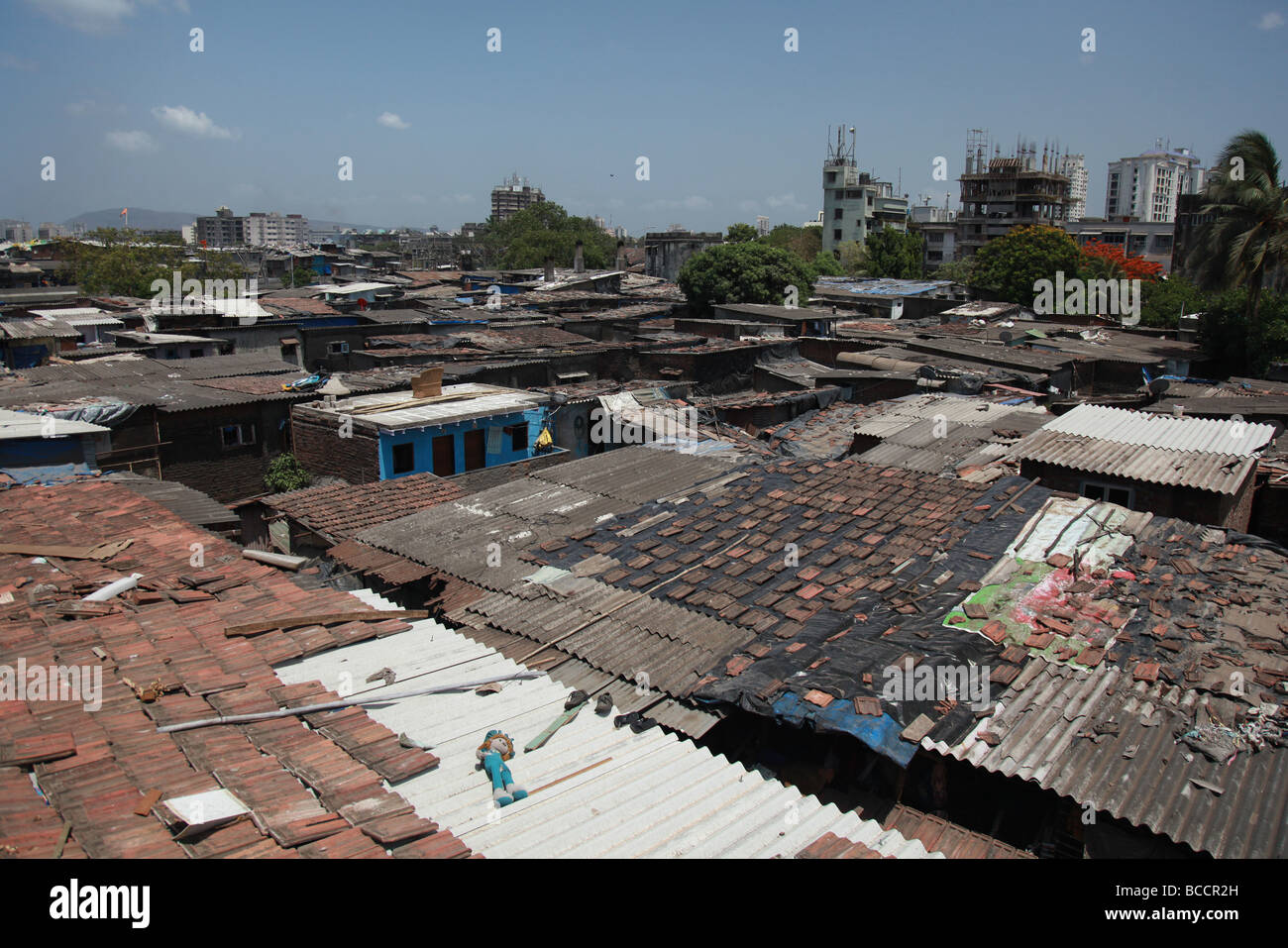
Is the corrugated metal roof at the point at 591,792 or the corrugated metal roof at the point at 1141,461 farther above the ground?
the corrugated metal roof at the point at 1141,461

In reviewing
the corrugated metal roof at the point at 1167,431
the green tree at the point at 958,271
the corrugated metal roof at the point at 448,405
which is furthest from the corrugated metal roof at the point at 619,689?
the green tree at the point at 958,271

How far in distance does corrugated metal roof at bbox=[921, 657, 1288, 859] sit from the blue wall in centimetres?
1377

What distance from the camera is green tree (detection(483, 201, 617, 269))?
88.3m

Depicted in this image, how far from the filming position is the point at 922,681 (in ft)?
26.2

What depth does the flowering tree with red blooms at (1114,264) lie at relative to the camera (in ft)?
182

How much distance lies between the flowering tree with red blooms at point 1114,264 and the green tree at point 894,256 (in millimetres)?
11743

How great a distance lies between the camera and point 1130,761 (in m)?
6.90

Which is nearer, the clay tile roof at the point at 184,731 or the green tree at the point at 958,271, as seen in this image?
the clay tile roof at the point at 184,731

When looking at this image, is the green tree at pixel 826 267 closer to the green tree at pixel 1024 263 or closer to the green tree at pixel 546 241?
the green tree at pixel 1024 263

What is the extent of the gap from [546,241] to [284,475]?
70.7m

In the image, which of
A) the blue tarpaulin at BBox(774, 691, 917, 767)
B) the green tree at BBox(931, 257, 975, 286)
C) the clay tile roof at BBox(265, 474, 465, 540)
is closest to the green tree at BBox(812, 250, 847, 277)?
the green tree at BBox(931, 257, 975, 286)

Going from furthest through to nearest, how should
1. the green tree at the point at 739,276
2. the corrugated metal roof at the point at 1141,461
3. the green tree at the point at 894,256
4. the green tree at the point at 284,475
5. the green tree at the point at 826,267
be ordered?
the green tree at the point at 826,267 < the green tree at the point at 894,256 < the green tree at the point at 739,276 < the green tree at the point at 284,475 < the corrugated metal roof at the point at 1141,461
